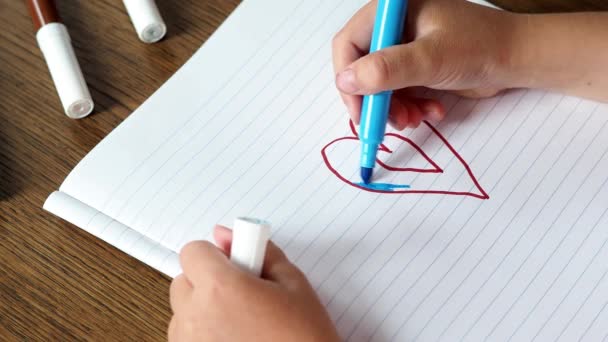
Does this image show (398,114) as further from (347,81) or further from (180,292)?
(180,292)

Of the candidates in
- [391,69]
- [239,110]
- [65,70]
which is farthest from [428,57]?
[65,70]

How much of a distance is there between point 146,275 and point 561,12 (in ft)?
1.56

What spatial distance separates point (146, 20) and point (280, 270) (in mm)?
303

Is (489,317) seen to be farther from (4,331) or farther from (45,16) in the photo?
(45,16)

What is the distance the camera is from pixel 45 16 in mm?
676

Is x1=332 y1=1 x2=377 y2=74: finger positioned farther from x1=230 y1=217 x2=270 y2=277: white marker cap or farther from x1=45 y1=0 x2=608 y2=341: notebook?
x1=230 y1=217 x2=270 y2=277: white marker cap

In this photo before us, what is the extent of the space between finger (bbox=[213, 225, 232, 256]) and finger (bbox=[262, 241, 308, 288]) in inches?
1.2

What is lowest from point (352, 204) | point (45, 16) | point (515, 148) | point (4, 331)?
point (4, 331)

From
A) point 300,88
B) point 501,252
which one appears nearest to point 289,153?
point 300,88

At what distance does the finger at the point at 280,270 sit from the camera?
0.51 metres

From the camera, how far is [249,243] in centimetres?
48

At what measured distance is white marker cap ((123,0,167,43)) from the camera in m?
0.68

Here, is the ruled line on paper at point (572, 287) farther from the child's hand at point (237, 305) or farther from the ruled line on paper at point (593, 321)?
the child's hand at point (237, 305)

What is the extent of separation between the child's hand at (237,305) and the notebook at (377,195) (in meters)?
0.05
